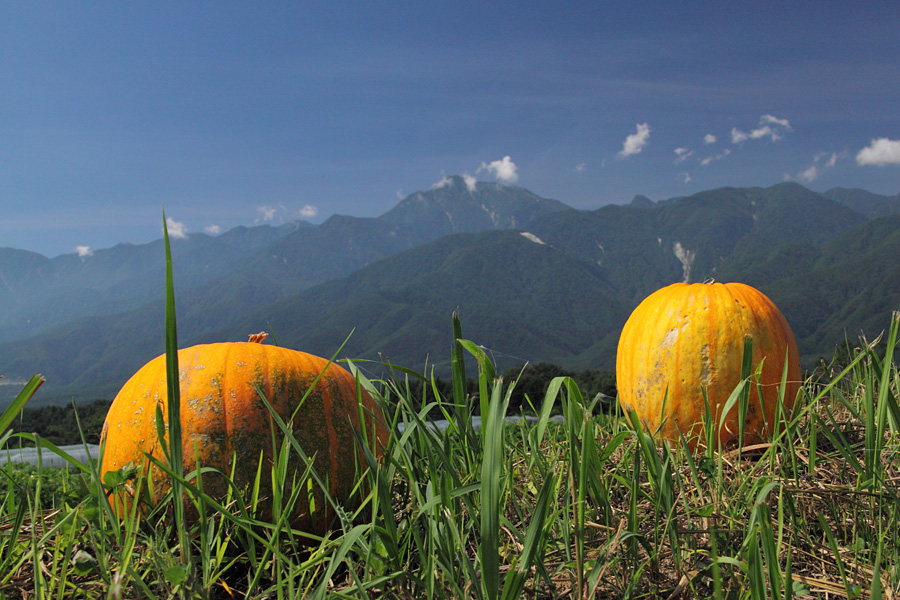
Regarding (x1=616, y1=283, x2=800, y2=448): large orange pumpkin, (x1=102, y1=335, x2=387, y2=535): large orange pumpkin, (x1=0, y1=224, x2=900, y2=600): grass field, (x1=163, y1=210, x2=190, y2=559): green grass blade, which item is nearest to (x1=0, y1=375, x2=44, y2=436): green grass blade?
(x1=0, y1=224, x2=900, y2=600): grass field

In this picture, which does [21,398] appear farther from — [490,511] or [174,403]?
[490,511]

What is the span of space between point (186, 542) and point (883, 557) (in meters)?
2.46

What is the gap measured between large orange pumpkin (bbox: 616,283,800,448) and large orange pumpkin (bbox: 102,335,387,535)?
220 cm

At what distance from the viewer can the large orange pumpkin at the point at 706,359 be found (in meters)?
3.95

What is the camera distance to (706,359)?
13.2 ft

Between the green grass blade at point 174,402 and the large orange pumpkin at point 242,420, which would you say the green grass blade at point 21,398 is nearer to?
the green grass blade at point 174,402

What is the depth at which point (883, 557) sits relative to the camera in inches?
76.5

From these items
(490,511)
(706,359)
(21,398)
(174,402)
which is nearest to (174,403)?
(174,402)

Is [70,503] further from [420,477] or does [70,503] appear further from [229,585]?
A: [420,477]

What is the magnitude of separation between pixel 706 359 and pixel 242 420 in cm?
329

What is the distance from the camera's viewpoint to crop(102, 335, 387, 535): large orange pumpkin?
2.49 metres

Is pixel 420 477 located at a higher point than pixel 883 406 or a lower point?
lower

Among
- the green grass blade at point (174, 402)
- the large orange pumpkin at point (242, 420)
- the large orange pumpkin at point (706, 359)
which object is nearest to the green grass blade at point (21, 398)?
the green grass blade at point (174, 402)

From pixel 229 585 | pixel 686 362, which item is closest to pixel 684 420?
pixel 686 362
